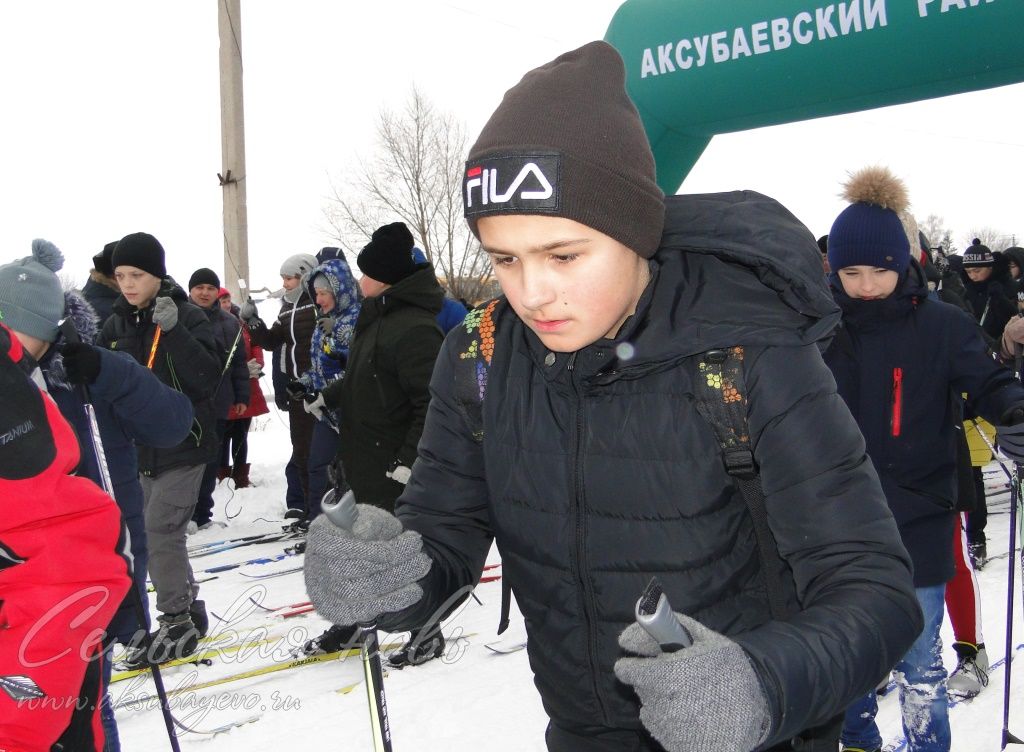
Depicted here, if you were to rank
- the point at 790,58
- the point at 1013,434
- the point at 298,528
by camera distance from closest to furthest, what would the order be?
the point at 1013,434, the point at 790,58, the point at 298,528

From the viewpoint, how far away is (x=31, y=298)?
10.8 feet

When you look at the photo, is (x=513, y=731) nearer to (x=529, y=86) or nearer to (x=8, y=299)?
A: (x=8, y=299)

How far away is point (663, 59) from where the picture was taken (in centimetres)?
563

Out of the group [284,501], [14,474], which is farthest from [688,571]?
[284,501]

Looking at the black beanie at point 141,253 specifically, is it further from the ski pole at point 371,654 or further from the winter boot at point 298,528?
the ski pole at point 371,654

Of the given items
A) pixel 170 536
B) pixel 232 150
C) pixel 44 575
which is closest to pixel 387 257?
pixel 170 536

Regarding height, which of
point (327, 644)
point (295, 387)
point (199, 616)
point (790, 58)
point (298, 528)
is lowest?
point (327, 644)

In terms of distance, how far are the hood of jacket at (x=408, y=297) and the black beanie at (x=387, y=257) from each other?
0.10m

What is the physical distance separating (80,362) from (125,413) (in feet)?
1.42

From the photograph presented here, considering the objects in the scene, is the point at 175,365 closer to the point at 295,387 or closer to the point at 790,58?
the point at 295,387

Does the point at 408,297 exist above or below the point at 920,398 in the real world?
above

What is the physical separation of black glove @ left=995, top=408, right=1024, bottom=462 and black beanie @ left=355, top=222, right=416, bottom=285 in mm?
3092

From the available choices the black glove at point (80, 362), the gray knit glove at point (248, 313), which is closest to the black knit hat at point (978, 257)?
the gray knit glove at point (248, 313)

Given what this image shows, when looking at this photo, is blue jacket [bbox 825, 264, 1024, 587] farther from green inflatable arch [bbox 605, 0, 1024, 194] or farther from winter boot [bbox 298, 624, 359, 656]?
winter boot [bbox 298, 624, 359, 656]
